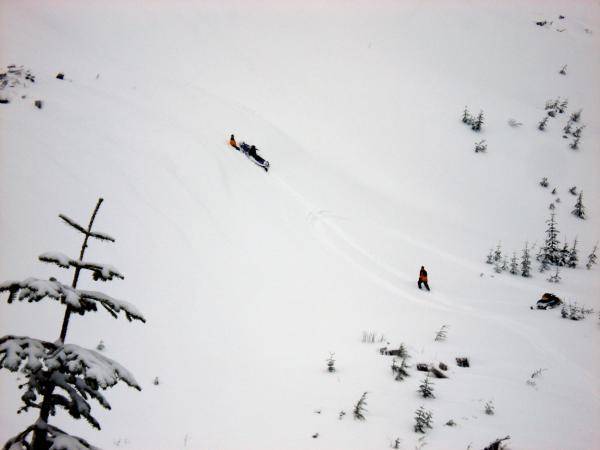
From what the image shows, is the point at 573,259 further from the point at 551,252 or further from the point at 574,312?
the point at 574,312

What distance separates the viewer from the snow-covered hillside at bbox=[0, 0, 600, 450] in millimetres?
6938

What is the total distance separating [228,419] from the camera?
6.39 m

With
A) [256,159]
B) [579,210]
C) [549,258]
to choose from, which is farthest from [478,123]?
[256,159]

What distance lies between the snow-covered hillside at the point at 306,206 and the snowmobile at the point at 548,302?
74 centimetres

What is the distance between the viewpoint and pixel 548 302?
12375 mm

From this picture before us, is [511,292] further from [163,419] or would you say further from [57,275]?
[57,275]

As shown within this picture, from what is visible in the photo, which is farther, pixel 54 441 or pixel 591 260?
pixel 591 260

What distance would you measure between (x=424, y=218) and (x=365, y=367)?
11.4 m

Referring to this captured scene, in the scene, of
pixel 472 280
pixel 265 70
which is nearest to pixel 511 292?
pixel 472 280

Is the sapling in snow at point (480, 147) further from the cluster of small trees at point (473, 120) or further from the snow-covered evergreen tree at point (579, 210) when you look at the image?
the snow-covered evergreen tree at point (579, 210)

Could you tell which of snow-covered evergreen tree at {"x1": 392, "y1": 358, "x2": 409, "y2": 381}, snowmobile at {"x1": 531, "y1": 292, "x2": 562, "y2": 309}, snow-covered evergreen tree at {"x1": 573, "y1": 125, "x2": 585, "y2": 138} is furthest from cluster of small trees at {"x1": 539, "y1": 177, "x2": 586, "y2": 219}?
snow-covered evergreen tree at {"x1": 392, "y1": 358, "x2": 409, "y2": 381}

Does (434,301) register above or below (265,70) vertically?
below

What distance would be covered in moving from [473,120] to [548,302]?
13911 mm

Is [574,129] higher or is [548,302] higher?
[574,129]
